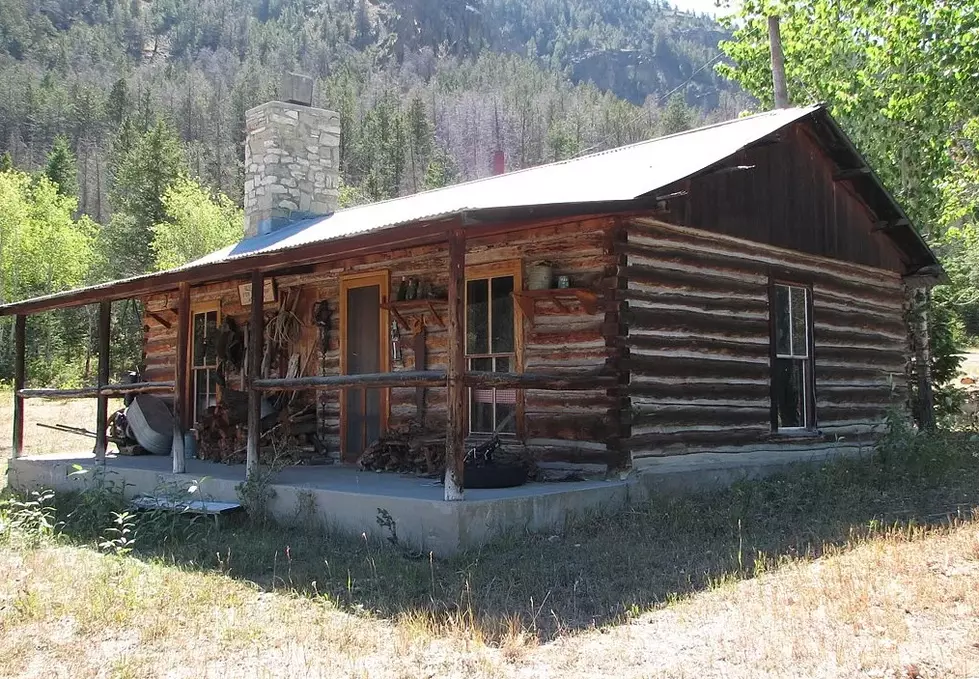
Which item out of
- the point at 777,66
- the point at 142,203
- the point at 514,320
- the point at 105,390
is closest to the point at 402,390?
the point at 514,320

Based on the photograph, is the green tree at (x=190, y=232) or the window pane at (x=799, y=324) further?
the green tree at (x=190, y=232)

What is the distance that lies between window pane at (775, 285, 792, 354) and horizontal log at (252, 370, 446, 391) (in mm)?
5071

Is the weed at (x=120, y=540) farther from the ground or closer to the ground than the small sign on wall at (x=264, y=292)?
closer to the ground

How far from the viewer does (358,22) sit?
152125 millimetres

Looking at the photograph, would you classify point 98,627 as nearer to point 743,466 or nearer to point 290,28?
point 743,466

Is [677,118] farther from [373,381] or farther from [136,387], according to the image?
[373,381]

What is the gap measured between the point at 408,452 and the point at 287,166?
22.7 ft

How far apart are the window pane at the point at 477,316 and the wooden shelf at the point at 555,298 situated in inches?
20.9

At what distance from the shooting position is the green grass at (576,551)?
6.10m

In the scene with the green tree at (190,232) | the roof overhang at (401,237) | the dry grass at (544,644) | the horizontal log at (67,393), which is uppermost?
the green tree at (190,232)

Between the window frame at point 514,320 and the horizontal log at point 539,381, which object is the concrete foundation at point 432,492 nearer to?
the horizontal log at point 539,381

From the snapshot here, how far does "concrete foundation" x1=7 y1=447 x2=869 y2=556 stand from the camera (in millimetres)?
7531

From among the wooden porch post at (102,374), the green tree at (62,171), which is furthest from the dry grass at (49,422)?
the green tree at (62,171)

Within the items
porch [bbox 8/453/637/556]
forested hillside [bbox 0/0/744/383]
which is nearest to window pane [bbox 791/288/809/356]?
porch [bbox 8/453/637/556]
